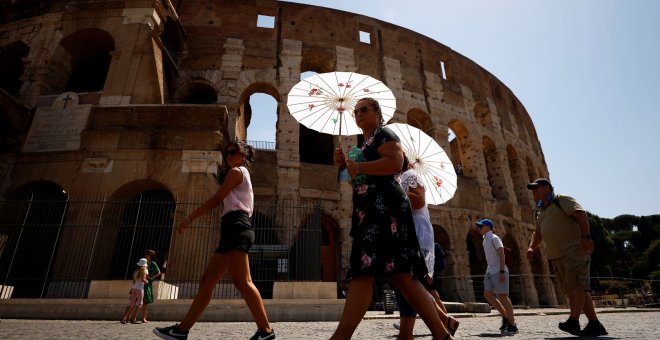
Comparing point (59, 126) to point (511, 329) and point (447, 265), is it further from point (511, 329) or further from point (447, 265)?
point (447, 265)

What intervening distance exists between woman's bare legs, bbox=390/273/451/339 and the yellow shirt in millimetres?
2411

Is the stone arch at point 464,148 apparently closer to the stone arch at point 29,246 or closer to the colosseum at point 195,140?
the colosseum at point 195,140

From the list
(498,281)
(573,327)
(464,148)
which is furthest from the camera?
(464,148)

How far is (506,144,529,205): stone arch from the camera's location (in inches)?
701

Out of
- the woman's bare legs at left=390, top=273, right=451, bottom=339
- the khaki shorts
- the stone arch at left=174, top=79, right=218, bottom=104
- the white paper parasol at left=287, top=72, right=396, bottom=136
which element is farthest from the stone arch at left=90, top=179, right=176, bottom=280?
the khaki shorts

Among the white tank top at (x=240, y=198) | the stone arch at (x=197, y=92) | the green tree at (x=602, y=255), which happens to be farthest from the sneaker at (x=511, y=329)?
the green tree at (x=602, y=255)

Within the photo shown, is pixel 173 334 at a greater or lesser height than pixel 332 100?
lesser

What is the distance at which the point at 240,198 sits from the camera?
2830mm

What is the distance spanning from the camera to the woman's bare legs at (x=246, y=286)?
2502 mm

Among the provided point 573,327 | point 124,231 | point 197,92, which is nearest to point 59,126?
point 124,231

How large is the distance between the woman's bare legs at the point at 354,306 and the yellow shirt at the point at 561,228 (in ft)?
8.80

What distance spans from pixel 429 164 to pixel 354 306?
308cm

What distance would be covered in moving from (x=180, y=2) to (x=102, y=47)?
4398 mm

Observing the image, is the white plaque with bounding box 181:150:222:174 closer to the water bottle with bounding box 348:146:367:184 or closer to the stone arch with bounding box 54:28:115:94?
the stone arch with bounding box 54:28:115:94
